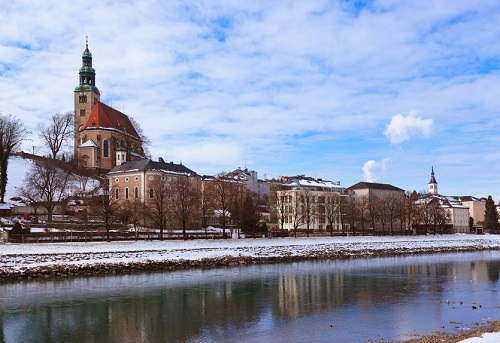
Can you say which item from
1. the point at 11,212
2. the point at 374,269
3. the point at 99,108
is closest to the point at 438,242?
the point at 374,269

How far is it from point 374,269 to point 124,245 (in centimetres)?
2326

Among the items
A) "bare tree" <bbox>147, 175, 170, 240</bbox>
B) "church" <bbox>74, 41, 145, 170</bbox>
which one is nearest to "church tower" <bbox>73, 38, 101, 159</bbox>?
"church" <bbox>74, 41, 145, 170</bbox>

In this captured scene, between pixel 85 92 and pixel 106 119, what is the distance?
1736cm

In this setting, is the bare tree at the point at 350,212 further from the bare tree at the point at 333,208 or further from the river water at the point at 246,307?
the river water at the point at 246,307

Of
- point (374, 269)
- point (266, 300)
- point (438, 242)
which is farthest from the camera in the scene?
point (438, 242)

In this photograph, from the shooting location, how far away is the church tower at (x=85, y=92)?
449 ft

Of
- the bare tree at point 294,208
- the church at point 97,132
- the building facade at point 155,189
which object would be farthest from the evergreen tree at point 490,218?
the church at point 97,132

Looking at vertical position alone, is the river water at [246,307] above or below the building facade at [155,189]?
below

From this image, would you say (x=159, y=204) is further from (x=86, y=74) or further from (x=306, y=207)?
(x=86, y=74)

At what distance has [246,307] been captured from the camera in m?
23.3

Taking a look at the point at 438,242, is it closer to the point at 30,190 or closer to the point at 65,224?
the point at 65,224

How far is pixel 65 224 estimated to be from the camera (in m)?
68.3

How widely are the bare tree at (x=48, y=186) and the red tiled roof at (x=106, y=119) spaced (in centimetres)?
2090

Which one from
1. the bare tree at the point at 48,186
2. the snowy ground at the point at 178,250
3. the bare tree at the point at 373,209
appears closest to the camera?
→ the snowy ground at the point at 178,250
